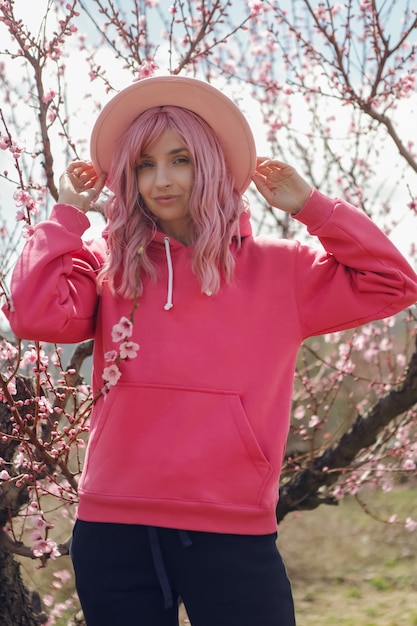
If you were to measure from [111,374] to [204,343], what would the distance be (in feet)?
0.72

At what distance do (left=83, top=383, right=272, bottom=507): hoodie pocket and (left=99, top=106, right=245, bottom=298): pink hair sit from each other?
0.26 m

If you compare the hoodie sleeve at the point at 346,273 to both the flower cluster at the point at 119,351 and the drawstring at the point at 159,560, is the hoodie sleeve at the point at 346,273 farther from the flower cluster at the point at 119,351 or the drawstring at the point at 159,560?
the drawstring at the point at 159,560

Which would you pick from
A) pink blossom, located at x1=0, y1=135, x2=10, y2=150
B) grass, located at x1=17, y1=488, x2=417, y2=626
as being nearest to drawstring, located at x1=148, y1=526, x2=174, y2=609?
pink blossom, located at x1=0, y1=135, x2=10, y2=150

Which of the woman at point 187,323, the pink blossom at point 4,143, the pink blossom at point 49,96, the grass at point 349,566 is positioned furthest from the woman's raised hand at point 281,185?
the grass at point 349,566

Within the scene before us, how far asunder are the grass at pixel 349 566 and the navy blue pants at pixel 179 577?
2421 millimetres

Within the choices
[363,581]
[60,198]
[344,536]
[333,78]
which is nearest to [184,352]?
[60,198]

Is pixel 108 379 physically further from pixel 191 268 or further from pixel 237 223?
pixel 237 223

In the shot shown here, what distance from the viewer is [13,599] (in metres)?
2.91

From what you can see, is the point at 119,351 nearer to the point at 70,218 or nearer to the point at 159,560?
the point at 70,218

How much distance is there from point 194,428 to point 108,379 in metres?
0.23

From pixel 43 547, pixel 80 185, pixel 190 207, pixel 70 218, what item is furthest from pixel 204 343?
pixel 43 547

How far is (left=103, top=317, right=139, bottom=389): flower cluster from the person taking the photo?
186 centimetres

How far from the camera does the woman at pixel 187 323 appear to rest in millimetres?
1839

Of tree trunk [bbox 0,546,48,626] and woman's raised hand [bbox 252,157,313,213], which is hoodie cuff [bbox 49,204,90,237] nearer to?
woman's raised hand [bbox 252,157,313,213]
